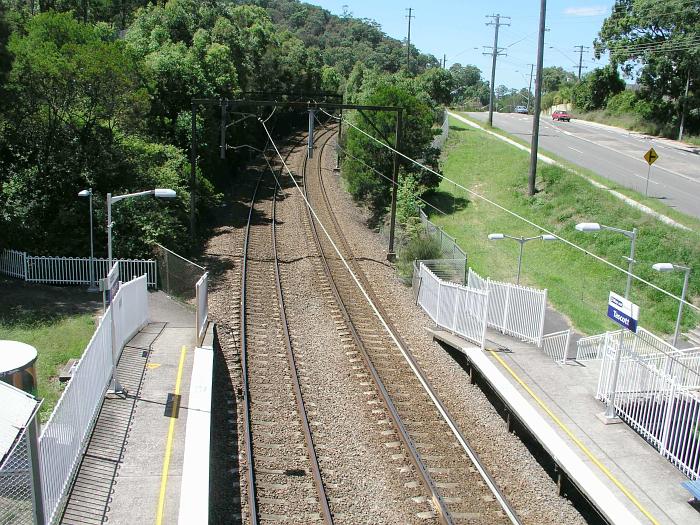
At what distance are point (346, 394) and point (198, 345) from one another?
3659 mm

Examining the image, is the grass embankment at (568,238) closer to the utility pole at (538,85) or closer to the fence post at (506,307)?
the utility pole at (538,85)

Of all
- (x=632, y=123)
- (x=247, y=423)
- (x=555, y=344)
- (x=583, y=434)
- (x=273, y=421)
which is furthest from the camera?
(x=632, y=123)

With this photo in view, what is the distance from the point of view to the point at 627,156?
136 feet

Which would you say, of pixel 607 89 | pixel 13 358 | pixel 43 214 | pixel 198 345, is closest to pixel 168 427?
pixel 13 358

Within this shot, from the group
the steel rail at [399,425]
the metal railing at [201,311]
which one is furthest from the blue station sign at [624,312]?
the metal railing at [201,311]

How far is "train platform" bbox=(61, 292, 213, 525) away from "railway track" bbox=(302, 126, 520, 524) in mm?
3749

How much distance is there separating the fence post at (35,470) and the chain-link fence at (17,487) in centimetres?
4

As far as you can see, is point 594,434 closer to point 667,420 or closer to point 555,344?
point 667,420

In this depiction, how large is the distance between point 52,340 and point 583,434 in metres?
12.5

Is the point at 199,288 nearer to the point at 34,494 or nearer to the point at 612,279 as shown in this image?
the point at 34,494

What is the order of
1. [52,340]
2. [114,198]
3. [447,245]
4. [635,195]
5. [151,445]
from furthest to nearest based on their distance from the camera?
1. [635,195]
2. [447,245]
3. [52,340]
4. [114,198]
5. [151,445]

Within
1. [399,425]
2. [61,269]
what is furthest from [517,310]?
[61,269]

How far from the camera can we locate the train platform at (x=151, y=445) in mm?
9531

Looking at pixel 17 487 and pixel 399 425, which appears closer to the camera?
pixel 17 487
